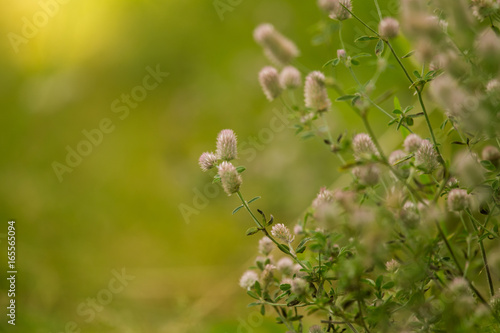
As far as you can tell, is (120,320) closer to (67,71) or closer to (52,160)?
(52,160)

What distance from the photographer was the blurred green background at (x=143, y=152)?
4.49 feet

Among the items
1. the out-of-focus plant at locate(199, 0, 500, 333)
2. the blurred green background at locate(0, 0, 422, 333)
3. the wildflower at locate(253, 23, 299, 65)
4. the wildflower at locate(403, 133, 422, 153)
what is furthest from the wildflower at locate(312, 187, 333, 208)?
the blurred green background at locate(0, 0, 422, 333)

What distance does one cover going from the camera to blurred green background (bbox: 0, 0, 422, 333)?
4.49 feet

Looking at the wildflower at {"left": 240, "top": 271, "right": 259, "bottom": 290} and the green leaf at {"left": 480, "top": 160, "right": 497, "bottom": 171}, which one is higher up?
the wildflower at {"left": 240, "top": 271, "right": 259, "bottom": 290}

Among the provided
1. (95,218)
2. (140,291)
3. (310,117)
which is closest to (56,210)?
(95,218)

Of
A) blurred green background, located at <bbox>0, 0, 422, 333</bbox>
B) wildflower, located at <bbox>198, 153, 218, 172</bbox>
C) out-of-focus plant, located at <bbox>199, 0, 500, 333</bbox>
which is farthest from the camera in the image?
blurred green background, located at <bbox>0, 0, 422, 333</bbox>

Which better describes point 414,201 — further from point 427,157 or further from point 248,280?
Answer: point 248,280

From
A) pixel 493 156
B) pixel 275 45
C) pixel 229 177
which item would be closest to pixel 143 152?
pixel 275 45

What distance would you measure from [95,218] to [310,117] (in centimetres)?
103

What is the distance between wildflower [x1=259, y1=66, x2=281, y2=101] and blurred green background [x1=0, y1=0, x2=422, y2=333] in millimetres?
673

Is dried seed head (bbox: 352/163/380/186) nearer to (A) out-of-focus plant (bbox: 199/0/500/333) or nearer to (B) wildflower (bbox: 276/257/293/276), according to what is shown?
(A) out-of-focus plant (bbox: 199/0/500/333)

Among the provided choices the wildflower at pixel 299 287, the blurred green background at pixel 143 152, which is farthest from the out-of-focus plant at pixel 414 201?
the blurred green background at pixel 143 152

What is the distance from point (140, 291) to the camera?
1.38m

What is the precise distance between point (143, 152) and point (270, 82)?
103 cm
